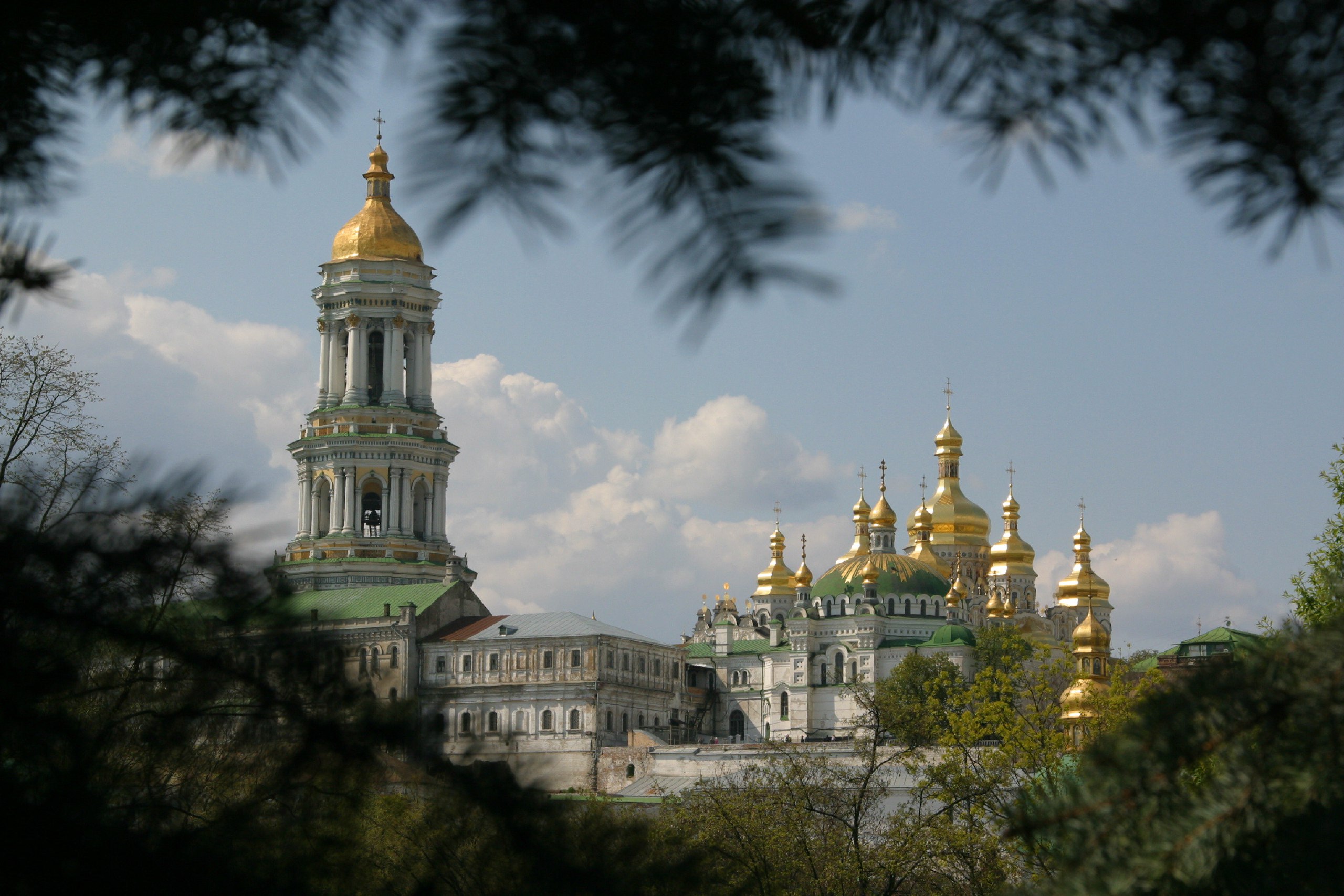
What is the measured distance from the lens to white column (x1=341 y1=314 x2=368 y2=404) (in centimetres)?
7362

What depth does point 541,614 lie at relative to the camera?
71.8m

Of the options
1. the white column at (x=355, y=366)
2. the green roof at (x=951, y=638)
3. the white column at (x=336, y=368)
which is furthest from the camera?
the green roof at (x=951, y=638)

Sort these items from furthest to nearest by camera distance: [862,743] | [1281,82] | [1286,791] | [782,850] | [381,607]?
1. [381,607]
2. [862,743]
3. [782,850]
4. [1281,82]
5. [1286,791]

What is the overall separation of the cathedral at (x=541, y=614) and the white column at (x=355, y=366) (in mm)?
70

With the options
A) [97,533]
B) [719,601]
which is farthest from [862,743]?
[719,601]

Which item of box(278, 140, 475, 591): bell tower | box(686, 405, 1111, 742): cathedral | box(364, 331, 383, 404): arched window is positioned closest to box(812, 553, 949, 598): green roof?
box(686, 405, 1111, 742): cathedral

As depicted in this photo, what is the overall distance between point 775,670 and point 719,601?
1046 centimetres

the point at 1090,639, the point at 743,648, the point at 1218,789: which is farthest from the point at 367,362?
the point at 1218,789

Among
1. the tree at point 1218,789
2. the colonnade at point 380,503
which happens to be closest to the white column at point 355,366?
the colonnade at point 380,503

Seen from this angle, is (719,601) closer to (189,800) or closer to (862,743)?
(862,743)

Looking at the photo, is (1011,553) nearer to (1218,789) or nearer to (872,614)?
(872,614)

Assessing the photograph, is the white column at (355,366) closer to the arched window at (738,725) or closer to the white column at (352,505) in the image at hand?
the white column at (352,505)

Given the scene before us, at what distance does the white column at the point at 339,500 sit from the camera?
7238cm

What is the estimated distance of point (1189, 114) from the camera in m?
2.52
